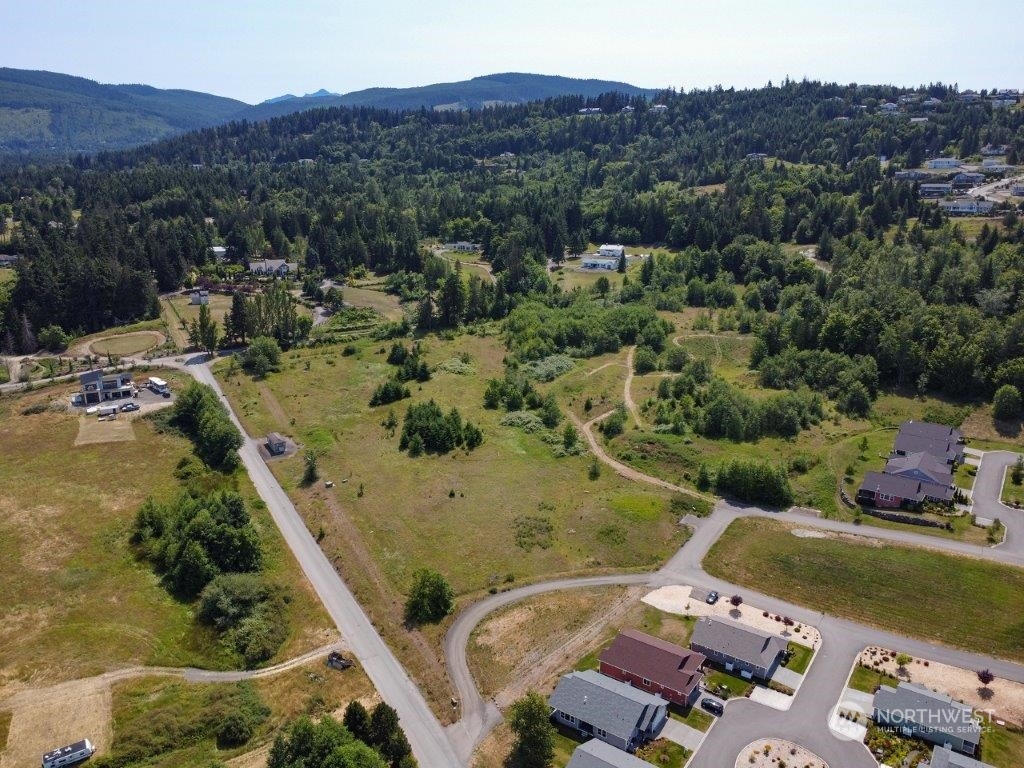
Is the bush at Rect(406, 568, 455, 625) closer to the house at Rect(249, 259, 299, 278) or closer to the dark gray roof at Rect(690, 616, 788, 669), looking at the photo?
the dark gray roof at Rect(690, 616, 788, 669)

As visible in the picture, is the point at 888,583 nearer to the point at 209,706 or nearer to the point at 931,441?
the point at 931,441

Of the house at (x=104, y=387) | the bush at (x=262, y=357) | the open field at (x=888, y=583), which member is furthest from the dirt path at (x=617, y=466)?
the house at (x=104, y=387)

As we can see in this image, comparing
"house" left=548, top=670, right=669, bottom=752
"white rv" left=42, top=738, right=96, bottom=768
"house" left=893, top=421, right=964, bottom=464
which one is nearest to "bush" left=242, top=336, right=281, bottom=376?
"white rv" left=42, top=738, right=96, bottom=768

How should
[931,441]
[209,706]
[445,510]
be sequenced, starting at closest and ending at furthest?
[209,706], [445,510], [931,441]

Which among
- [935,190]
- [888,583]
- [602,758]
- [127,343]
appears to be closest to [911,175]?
[935,190]

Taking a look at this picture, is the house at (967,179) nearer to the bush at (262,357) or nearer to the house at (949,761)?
the bush at (262,357)
